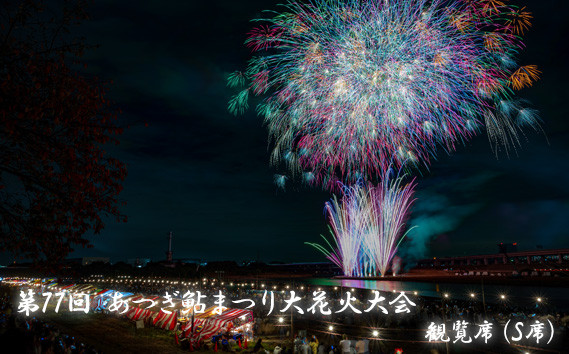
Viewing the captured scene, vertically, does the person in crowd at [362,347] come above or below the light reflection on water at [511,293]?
above

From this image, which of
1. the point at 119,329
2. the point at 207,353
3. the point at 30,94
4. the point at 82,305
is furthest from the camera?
the point at 82,305

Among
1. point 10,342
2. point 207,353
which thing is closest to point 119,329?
point 207,353

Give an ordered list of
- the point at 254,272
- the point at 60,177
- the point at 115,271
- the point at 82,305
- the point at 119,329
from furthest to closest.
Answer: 1. the point at 254,272
2. the point at 115,271
3. the point at 82,305
4. the point at 119,329
5. the point at 60,177

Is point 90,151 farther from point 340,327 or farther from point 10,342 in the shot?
point 340,327

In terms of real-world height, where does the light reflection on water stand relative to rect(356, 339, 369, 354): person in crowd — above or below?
below

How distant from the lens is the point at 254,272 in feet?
372

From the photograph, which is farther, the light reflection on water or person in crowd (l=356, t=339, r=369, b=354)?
the light reflection on water

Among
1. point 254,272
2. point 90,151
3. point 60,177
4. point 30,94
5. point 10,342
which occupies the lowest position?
point 254,272

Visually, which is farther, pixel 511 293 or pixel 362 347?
pixel 511 293

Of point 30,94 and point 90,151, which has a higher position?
point 30,94

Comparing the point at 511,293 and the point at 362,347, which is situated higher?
the point at 362,347

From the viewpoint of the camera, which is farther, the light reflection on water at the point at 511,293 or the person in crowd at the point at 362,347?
the light reflection on water at the point at 511,293

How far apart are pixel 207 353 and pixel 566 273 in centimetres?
5723

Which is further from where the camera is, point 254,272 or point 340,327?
point 254,272
